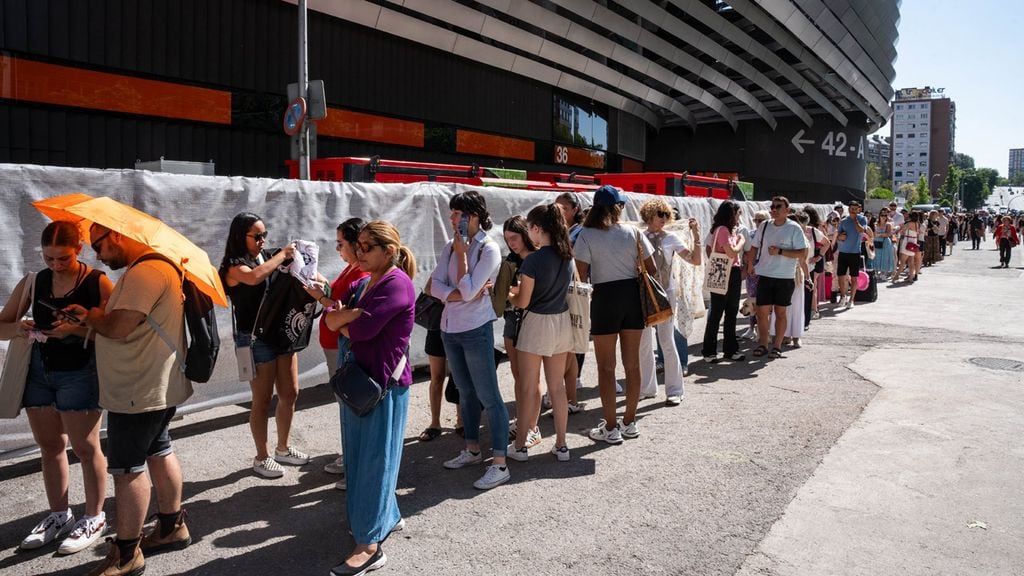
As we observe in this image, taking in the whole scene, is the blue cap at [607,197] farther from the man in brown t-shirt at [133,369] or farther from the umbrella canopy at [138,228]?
the man in brown t-shirt at [133,369]

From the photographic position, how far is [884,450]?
5371 mm

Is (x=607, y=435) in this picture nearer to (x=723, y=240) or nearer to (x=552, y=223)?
(x=552, y=223)

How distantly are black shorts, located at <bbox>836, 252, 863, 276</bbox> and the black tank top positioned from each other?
12.4 m

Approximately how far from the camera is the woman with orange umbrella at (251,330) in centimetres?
457

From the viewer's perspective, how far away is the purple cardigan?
11.5ft

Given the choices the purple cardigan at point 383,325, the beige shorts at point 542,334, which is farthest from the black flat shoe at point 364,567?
the beige shorts at point 542,334

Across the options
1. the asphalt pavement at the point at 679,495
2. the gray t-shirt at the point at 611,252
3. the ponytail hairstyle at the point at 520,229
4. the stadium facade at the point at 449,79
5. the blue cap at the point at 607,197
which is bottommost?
the asphalt pavement at the point at 679,495

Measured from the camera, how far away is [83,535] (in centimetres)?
387

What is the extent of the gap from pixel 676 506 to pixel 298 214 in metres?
4.16

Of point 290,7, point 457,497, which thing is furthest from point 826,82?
point 457,497

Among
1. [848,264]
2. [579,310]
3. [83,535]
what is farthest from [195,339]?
[848,264]

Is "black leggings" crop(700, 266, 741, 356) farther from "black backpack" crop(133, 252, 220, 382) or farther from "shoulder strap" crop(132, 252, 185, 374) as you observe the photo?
"shoulder strap" crop(132, 252, 185, 374)

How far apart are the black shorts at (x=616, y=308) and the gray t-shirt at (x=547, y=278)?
20.3 inches

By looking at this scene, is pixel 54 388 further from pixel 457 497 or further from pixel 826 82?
pixel 826 82
